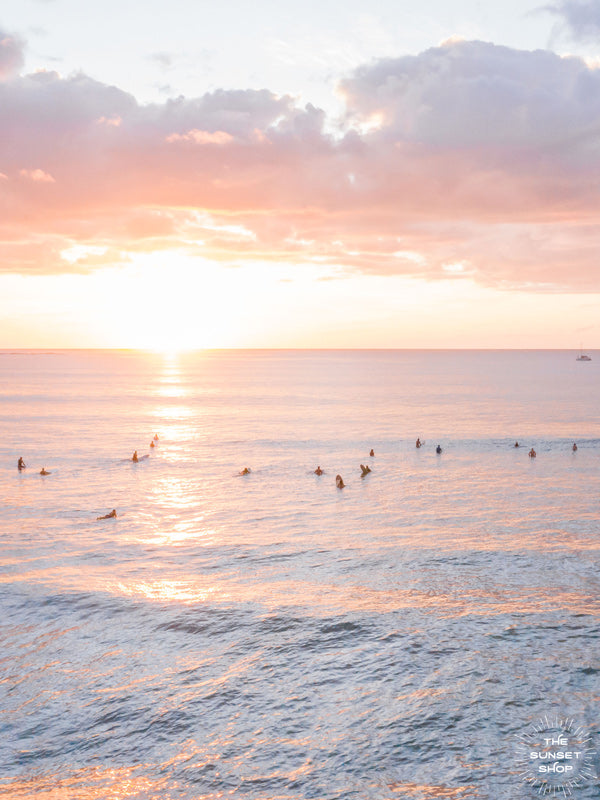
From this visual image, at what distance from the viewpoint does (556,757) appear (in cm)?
1750

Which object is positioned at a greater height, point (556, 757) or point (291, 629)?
point (291, 629)

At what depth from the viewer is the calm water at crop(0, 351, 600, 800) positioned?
1750 centimetres

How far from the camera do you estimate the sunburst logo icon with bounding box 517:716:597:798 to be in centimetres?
1655

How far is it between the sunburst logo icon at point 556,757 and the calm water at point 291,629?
34 cm

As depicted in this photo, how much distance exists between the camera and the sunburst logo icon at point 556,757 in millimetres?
16547

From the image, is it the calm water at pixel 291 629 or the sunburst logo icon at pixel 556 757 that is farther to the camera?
the calm water at pixel 291 629

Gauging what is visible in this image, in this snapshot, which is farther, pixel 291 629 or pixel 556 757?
pixel 291 629

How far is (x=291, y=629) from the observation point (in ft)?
83.2

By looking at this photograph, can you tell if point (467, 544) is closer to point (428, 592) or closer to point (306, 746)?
point (428, 592)

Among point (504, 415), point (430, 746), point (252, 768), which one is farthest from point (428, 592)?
point (504, 415)

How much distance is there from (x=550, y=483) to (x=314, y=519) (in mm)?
22831

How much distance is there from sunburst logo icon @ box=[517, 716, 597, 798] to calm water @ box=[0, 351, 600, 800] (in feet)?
1.12

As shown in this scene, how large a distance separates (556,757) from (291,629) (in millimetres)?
10869

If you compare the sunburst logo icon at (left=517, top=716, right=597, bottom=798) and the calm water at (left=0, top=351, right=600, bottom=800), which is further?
the calm water at (left=0, top=351, right=600, bottom=800)
